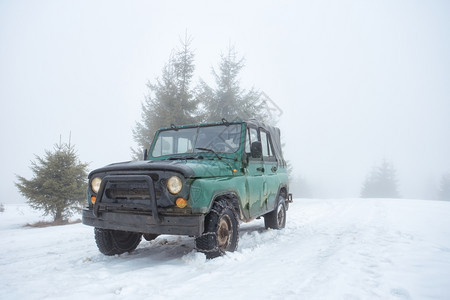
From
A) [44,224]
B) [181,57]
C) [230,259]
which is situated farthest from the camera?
[181,57]

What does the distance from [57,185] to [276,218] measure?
26.2ft

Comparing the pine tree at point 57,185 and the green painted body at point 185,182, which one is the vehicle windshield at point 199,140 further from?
the pine tree at point 57,185

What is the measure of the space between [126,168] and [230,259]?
189 centimetres

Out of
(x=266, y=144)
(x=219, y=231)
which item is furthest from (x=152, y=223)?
(x=266, y=144)

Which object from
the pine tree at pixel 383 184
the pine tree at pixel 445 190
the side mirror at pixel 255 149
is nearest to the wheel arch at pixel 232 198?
the side mirror at pixel 255 149

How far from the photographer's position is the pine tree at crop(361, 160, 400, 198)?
109 feet

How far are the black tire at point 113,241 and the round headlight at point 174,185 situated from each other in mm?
1577

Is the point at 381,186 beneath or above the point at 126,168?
beneath

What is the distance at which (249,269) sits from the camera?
3.48m

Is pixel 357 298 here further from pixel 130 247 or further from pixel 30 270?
pixel 30 270

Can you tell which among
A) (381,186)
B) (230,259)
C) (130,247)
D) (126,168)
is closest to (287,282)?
(230,259)

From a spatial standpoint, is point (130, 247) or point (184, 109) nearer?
point (130, 247)

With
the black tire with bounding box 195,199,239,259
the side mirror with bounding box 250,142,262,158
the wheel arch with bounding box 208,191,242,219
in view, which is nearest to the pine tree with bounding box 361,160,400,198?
the side mirror with bounding box 250,142,262,158

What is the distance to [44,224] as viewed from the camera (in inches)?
387
